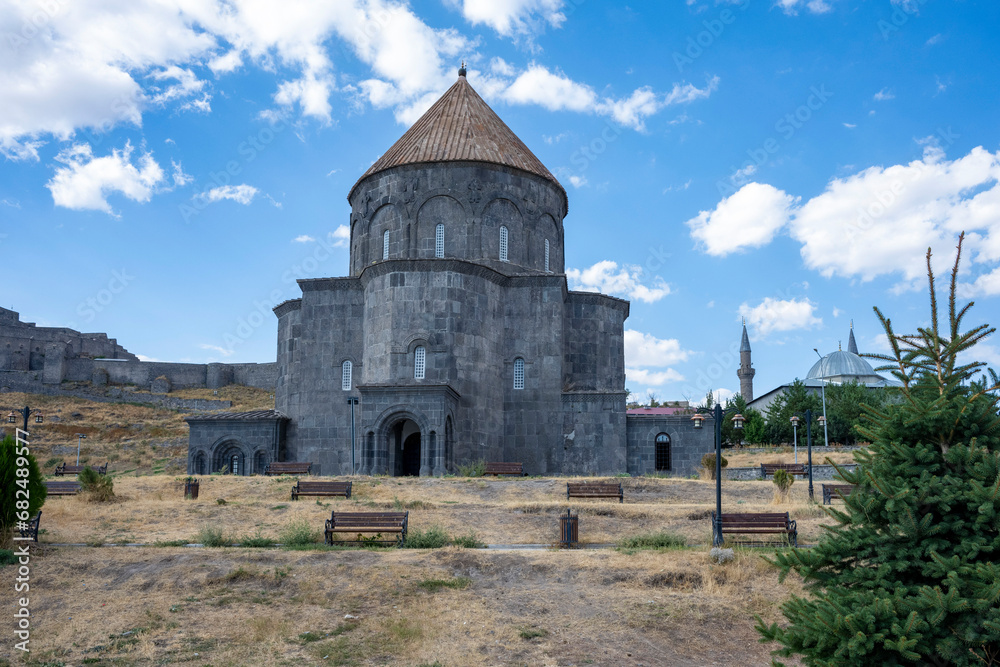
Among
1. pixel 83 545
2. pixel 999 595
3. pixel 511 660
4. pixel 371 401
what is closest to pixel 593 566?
pixel 511 660

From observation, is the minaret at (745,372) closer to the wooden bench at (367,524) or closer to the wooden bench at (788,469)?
the wooden bench at (788,469)

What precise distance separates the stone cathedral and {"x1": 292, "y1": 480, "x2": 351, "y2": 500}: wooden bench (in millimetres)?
5968

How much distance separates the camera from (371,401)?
28.2 m

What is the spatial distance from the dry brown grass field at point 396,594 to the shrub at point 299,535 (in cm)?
18

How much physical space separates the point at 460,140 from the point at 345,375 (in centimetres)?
1098

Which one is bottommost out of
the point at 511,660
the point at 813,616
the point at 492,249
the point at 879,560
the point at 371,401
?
the point at 511,660

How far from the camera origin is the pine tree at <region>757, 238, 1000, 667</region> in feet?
20.3

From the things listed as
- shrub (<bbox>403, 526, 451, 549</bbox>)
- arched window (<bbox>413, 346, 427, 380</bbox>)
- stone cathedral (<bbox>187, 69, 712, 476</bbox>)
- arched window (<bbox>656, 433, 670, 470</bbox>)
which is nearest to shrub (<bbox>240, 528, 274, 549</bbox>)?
shrub (<bbox>403, 526, 451, 549</bbox>)

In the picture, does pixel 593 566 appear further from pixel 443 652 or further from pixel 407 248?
pixel 407 248

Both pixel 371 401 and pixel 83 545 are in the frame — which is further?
pixel 371 401

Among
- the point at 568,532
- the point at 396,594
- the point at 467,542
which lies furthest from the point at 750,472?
the point at 396,594

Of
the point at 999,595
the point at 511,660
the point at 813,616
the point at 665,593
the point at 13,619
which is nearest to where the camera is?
the point at 999,595

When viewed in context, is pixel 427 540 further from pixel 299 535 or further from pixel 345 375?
pixel 345 375

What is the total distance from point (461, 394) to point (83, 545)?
50.6 feet
